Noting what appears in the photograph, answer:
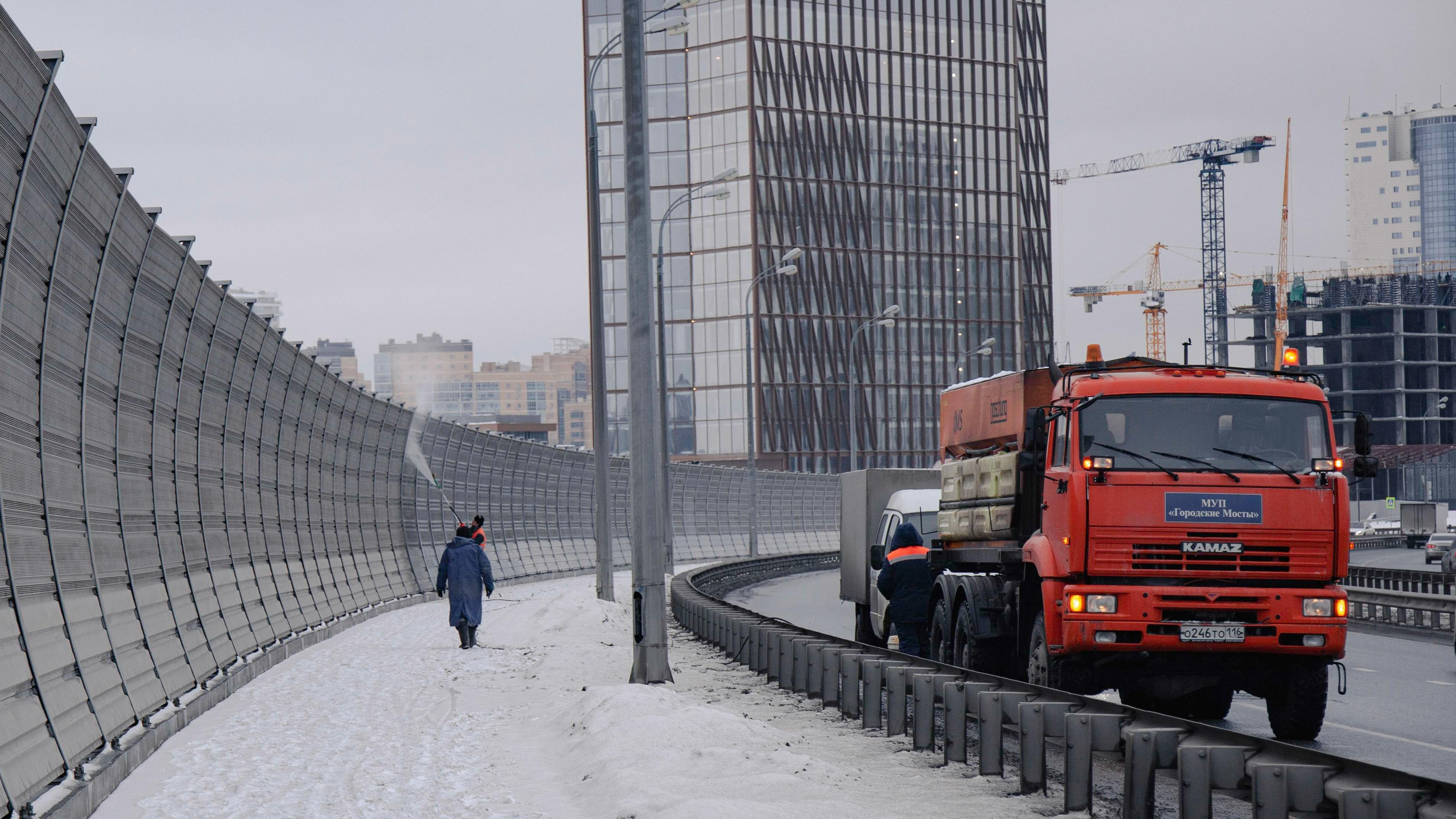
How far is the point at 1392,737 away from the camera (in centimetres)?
1336

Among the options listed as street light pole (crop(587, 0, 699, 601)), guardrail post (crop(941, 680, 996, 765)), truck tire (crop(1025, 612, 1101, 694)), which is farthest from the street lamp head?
guardrail post (crop(941, 680, 996, 765))

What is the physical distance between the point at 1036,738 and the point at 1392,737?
16.2ft

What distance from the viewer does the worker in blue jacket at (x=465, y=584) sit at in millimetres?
20812

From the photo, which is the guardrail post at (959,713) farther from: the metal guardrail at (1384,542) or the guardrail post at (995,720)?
the metal guardrail at (1384,542)

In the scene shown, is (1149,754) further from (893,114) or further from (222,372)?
(893,114)

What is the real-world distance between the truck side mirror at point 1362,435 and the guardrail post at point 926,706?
3.55 m

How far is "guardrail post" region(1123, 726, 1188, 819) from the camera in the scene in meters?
8.59

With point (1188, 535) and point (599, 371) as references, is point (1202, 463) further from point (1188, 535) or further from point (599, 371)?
point (599, 371)

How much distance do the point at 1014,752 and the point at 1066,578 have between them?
4.58ft

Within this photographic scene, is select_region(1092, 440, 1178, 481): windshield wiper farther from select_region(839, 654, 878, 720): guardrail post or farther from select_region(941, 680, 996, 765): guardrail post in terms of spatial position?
select_region(839, 654, 878, 720): guardrail post

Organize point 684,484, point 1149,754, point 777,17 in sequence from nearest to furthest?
point 1149,754, point 684,484, point 777,17

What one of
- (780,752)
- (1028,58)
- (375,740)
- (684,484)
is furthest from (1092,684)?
(1028,58)

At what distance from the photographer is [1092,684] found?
12.9 meters

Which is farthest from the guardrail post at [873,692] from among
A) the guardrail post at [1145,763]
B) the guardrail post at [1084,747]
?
the guardrail post at [1145,763]
